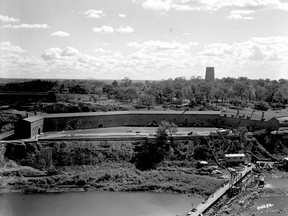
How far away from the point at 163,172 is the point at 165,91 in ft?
153

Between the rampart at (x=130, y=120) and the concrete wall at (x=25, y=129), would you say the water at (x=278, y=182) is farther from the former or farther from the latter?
the concrete wall at (x=25, y=129)

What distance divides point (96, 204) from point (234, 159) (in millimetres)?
18434

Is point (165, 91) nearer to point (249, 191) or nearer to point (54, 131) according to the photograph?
point (54, 131)

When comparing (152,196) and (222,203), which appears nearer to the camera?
(222,203)

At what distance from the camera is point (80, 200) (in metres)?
31.8

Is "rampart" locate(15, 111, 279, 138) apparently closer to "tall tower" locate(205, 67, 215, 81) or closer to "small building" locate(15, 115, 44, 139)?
"small building" locate(15, 115, 44, 139)

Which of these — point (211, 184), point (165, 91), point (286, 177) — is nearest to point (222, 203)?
point (211, 184)

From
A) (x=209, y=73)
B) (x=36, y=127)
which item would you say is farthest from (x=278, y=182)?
(x=209, y=73)

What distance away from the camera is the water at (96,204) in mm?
29047

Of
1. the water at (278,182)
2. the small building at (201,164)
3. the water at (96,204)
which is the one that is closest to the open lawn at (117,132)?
the small building at (201,164)

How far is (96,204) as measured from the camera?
30.9 meters

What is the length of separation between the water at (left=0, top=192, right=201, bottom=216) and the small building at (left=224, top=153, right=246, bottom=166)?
1036 cm

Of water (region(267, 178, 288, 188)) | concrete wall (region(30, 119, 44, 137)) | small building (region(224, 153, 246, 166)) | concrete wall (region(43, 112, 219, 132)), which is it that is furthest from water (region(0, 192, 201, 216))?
concrete wall (region(43, 112, 219, 132))

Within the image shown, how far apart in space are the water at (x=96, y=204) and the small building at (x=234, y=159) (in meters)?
10.4
